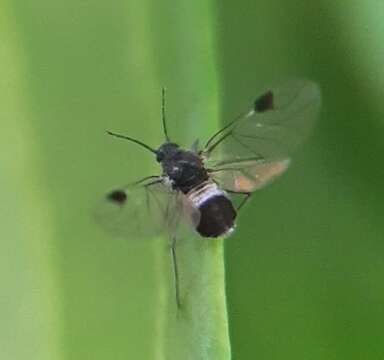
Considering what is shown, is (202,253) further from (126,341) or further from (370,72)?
(370,72)

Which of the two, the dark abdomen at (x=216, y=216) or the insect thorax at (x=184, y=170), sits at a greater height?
the insect thorax at (x=184, y=170)

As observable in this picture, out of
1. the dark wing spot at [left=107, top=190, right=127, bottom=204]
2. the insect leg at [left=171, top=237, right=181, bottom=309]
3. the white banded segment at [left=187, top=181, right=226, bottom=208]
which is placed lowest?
the insect leg at [left=171, top=237, right=181, bottom=309]

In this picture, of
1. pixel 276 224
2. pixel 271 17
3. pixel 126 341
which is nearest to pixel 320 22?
pixel 271 17

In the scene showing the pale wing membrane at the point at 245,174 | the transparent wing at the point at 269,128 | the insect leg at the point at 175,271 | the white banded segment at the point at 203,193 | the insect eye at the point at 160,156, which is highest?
the transparent wing at the point at 269,128

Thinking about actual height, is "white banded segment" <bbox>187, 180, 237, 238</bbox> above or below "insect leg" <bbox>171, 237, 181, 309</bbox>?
above
